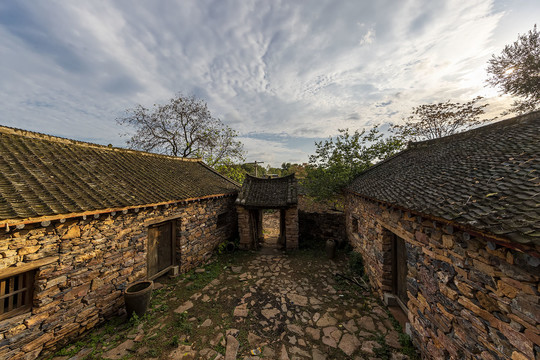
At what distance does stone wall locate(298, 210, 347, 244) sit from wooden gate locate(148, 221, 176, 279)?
6.33 meters

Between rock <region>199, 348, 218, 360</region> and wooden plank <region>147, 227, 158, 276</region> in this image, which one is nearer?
rock <region>199, 348, 218, 360</region>

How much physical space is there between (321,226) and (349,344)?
664 centimetres

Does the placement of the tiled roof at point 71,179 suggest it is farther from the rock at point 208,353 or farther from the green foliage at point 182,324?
the rock at point 208,353

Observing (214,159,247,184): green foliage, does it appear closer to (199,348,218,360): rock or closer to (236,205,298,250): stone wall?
(236,205,298,250): stone wall

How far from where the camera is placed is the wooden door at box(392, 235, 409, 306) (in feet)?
17.2

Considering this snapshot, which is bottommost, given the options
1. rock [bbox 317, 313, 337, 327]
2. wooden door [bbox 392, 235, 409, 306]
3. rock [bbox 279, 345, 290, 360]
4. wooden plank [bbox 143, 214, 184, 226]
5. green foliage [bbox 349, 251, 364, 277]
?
rock [bbox 279, 345, 290, 360]

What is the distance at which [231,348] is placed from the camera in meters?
4.24

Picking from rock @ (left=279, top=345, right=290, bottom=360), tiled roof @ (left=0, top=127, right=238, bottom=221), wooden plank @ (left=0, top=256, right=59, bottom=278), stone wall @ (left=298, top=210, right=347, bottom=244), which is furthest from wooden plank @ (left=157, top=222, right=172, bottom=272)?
stone wall @ (left=298, top=210, right=347, bottom=244)

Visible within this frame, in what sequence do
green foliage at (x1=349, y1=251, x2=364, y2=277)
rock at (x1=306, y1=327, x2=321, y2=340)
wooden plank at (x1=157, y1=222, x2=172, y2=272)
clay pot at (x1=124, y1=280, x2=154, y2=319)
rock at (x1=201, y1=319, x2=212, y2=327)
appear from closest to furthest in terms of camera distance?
rock at (x1=306, y1=327, x2=321, y2=340)
rock at (x1=201, y1=319, x2=212, y2=327)
clay pot at (x1=124, y1=280, x2=154, y2=319)
wooden plank at (x1=157, y1=222, x2=172, y2=272)
green foliage at (x1=349, y1=251, x2=364, y2=277)

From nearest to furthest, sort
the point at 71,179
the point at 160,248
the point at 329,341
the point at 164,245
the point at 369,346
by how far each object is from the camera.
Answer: the point at 369,346 → the point at 329,341 → the point at 71,179 → the point at 160,248 → the point at 164,245

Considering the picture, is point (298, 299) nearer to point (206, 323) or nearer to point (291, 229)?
point (206, 323)

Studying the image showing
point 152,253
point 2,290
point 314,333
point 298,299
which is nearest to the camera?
point 2,290

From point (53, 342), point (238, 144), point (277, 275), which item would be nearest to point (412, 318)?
A: point (277, 275)

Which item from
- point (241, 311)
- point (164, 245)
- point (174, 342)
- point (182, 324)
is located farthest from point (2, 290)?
point (241, 311)
